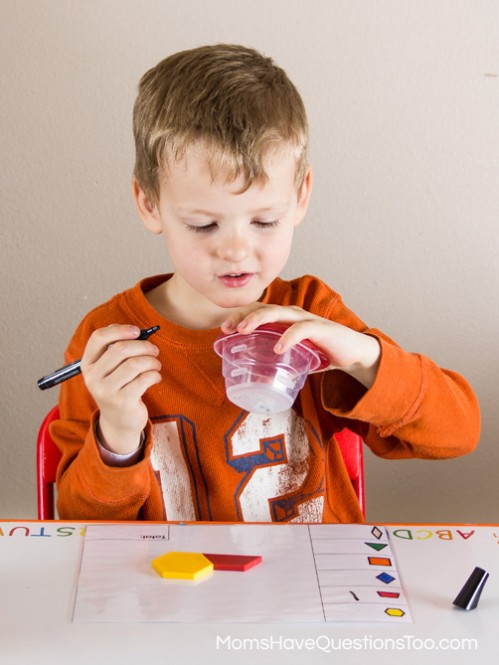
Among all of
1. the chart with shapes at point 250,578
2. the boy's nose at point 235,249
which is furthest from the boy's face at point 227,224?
the chart with shapes at point 250,578

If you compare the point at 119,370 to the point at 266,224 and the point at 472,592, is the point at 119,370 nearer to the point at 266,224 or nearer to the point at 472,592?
the point at 266,224

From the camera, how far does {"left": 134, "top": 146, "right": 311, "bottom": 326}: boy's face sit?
3.07 ft

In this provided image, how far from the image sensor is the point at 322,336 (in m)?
0.96

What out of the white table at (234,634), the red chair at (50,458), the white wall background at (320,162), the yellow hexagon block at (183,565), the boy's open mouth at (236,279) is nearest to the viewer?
the white table at (234,634)

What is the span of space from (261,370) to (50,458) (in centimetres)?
37

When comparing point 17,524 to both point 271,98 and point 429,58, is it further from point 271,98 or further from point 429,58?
point 429,58

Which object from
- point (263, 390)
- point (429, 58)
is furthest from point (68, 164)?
point (263, 390)

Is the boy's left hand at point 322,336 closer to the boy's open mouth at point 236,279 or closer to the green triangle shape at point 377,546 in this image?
the boy's open mouth at point 236,279

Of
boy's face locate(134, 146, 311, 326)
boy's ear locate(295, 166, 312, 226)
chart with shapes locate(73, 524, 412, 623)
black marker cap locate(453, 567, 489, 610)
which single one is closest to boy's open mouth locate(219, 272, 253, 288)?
boy's face locate(134, 146, 311, 326)

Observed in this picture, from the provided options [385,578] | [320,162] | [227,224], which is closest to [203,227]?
[227,224]

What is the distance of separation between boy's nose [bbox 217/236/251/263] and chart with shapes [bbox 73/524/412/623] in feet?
0.87

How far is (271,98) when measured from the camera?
100cm

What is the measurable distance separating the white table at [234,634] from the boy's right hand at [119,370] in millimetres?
156

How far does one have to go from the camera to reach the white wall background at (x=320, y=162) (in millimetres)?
1559
